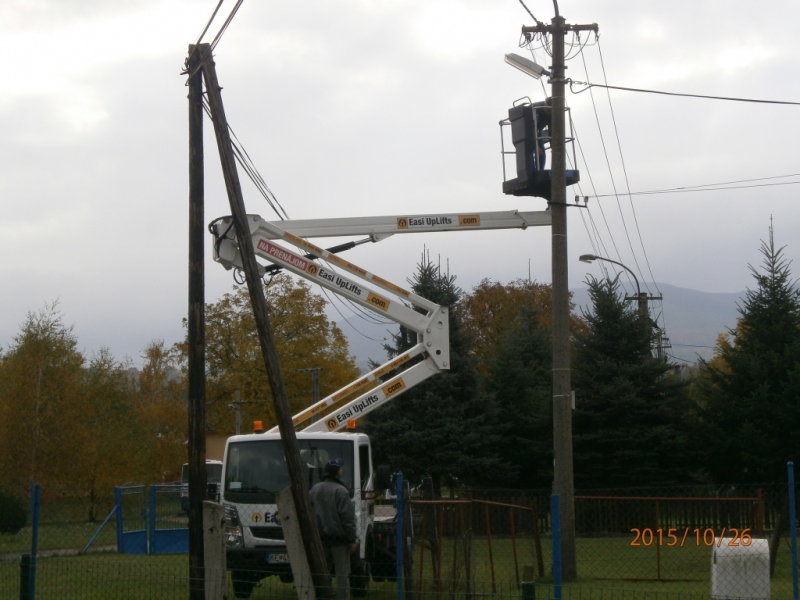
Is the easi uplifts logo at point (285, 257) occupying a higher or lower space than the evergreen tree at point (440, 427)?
higher

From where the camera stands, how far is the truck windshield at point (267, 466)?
43.8ft

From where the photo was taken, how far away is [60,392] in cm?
2970

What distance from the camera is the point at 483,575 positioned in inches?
511

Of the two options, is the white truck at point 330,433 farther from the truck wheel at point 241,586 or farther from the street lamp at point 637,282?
the street lamp at point 637,282

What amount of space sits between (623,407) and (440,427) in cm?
549

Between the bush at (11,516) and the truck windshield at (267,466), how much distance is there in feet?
43.2

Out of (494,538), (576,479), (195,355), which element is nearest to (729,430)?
(576,479)

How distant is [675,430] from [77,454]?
1751 cm

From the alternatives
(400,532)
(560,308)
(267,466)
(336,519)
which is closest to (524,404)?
(560,308)

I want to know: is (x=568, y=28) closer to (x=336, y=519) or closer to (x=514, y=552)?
(x=514, y=552)

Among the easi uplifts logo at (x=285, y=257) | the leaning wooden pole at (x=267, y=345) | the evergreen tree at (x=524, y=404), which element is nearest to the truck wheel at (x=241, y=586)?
the leaning wooden pole at (x=267, y=345)

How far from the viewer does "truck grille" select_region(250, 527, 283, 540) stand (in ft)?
42.7

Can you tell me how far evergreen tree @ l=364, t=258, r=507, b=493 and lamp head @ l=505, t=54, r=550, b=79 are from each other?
1450 cm

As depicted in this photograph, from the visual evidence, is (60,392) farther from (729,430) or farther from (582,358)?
(729,430)
